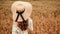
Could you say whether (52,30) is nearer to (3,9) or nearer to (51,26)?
(51,26)

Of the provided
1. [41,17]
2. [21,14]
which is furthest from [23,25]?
[41,17]

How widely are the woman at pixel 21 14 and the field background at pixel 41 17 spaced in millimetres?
182

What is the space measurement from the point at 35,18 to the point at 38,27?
0.09 m

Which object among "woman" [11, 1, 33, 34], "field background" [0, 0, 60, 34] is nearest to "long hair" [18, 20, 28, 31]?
"woman" [11, 1, 33, 34]

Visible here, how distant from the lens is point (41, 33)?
3.26ft

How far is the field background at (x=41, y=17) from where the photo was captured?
1009 mm

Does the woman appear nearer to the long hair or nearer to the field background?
the long hair

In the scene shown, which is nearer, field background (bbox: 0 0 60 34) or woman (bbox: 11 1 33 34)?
woman (bbox: 11 1 33 34)

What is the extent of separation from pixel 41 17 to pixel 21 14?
0.35 m

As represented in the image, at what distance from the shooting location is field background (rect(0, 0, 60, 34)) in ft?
3.31

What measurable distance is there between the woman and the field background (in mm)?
182

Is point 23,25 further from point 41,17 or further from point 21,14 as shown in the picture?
point 41,17

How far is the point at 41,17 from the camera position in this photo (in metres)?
1.09

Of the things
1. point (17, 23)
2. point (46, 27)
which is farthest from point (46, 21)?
point (17, 23)
